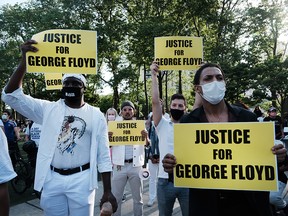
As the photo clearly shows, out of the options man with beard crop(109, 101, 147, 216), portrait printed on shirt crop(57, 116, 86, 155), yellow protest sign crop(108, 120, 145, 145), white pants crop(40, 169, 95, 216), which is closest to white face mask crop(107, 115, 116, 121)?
yellow protest sign crop(108, 120, 145, 145)

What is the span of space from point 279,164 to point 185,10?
23814 millimetres

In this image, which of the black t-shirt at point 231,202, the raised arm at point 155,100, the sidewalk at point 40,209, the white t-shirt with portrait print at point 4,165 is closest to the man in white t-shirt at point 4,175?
the white t-shirt with portrait print at point 4,165

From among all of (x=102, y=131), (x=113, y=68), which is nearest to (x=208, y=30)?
(x=113, y=68)

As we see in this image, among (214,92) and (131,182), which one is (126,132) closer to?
(131,182)

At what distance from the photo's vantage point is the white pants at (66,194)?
Answer: 10.1ft

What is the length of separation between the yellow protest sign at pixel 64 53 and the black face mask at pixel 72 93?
1.76 ft

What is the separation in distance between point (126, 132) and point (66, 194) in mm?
2951

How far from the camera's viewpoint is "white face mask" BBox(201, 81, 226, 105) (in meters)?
2.58

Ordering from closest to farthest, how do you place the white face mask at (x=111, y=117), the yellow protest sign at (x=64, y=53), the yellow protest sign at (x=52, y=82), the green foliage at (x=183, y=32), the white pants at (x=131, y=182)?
1. the yellow protest sign at (x=64, y=53)
2. the white pants at (x=131, y=182)
3. the yellow protest sign at (x=52, y=82)
4. the white face mask at (x=111, y=117)
5. the green foliage at (x=183, y=32)

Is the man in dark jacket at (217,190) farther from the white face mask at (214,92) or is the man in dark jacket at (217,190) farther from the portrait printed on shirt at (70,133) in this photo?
the portrait printed on shirt at (70,133)

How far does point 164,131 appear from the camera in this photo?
4117 millimetres

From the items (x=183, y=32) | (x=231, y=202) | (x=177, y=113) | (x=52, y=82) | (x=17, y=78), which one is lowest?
(x=231, y=202)

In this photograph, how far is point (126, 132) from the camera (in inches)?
236

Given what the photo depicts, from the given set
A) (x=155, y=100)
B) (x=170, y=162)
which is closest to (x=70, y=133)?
(x=155, y=100)
